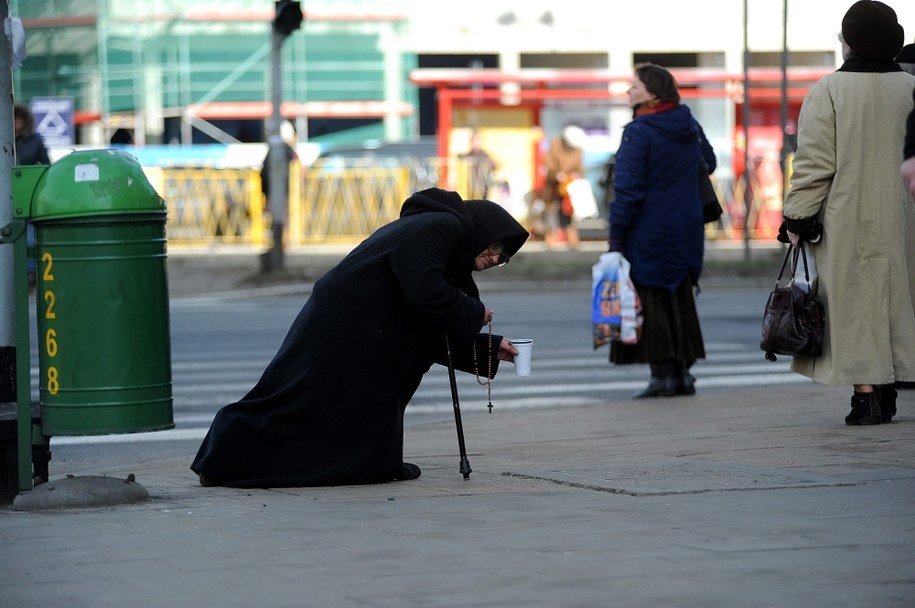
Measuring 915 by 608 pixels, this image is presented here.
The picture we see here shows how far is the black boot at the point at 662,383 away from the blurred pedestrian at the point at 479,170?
16.8 meters

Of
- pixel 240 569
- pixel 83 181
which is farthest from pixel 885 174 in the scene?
pixel 240 569

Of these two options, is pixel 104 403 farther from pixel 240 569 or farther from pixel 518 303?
pixel 518 303

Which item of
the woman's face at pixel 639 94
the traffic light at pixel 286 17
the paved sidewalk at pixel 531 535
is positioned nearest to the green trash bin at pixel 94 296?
the paved sidewalk at pixel 531 535

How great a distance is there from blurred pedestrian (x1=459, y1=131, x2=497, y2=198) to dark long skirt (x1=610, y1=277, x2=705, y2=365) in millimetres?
16910

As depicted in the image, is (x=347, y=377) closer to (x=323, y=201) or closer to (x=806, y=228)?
(x=806, y=228)

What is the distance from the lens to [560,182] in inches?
1025

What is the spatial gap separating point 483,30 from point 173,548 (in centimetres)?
3329

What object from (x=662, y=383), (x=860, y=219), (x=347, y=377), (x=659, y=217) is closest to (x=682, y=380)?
(x=662, y=383)

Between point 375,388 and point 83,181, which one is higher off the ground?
point 83,181

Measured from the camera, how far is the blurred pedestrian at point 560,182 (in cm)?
2603

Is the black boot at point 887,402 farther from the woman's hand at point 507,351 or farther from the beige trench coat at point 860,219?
the woman's hand at point 507,351

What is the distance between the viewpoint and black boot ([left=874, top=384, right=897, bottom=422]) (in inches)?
313

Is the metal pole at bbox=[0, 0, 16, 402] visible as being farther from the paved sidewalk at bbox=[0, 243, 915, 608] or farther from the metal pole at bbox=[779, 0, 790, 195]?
the metal pole at bbox=[779, 0, 790, 195]

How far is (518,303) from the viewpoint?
59.9ft
